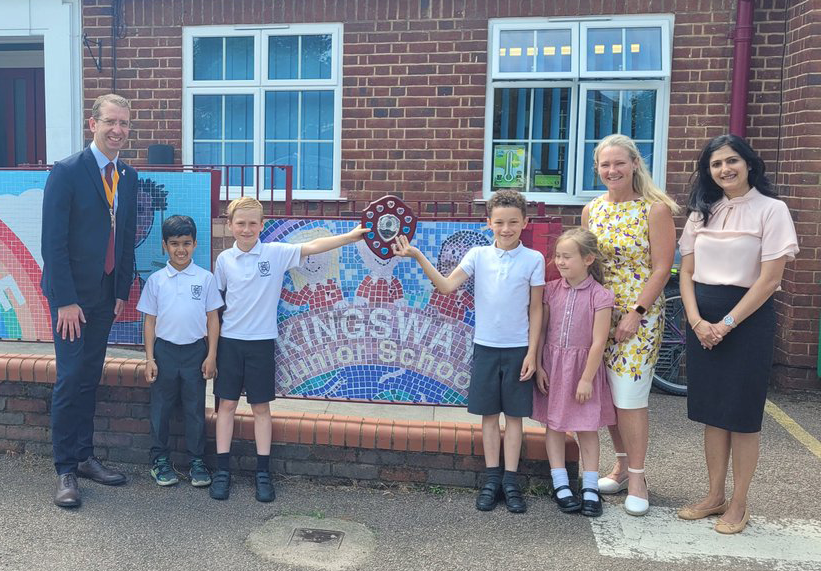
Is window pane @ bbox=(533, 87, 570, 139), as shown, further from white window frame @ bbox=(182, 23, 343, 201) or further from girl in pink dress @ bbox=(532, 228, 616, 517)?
girl in pink dress @ bbox=(532, 228, 616, 517)

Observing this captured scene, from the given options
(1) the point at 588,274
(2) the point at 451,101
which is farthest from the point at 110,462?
(2) the point at 451,101

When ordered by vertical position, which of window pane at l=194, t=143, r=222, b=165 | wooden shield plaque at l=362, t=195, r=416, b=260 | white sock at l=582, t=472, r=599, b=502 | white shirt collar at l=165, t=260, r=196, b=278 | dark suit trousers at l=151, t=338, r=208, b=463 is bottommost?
white sock at l=582, t=472, r=599, b=502

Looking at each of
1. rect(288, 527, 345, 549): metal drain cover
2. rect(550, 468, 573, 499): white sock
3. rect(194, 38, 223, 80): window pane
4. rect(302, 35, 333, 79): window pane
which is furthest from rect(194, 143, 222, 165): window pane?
rect(550, 468, 573, 499): white sock

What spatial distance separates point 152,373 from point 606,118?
15.5ft

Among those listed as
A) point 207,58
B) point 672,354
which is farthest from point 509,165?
point 207,58

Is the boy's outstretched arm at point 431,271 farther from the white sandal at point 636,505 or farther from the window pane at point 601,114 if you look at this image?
the window pane at point 601,114

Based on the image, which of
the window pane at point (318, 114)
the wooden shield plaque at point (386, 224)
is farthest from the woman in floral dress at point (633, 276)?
the window pane at point (318, 114)

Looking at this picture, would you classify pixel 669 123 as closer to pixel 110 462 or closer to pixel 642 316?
pixel 642 316

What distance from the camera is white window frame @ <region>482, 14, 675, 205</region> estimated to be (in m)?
6.50

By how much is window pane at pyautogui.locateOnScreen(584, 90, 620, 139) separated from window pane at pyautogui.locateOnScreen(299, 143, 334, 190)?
7.91 feet

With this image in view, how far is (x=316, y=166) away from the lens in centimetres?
720

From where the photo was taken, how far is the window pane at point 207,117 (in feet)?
24.0

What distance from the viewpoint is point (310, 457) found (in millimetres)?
3881

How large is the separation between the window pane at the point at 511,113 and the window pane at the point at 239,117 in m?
2.39
